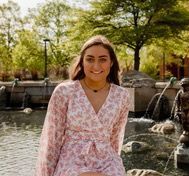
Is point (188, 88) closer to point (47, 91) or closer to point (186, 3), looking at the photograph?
point (47, 91)

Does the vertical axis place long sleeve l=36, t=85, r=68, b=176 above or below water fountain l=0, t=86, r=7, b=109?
above

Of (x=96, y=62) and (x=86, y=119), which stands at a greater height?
(x=96, y=62)

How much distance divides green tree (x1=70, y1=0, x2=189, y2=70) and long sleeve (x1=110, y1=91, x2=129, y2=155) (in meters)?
27.8

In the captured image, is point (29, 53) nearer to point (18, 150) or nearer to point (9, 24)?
point (9, 24)

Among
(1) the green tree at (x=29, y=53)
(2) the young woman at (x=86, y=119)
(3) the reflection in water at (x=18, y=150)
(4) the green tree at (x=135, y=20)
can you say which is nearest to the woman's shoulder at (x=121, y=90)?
(2) the young woman at (x=86, y=119)

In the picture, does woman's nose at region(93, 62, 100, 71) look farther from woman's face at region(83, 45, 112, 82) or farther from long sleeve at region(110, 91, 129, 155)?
long sleeve at region(110, 91, 129, 155)

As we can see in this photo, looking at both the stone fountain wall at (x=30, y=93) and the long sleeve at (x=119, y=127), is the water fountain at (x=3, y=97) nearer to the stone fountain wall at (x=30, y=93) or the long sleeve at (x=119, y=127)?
the stone fountain wall at (x=30, y=93)

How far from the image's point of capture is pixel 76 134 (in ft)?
9.95

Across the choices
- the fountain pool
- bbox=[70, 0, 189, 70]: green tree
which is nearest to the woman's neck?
the fountain pool

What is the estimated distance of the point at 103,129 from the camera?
10.1ft

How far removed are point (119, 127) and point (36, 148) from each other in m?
9.57

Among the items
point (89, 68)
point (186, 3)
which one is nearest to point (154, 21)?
point (186, 3)

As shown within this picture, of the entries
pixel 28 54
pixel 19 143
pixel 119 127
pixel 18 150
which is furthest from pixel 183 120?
pixel 28 54

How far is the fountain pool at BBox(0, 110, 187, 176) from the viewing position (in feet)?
32.4
